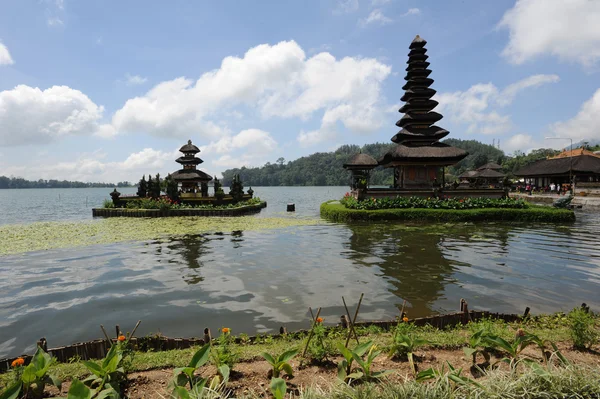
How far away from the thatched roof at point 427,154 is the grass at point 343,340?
24.2m

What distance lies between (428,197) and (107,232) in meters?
23.0

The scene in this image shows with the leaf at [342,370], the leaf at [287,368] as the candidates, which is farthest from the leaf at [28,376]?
the leaf at [342,370]

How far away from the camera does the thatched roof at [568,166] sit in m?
45.9

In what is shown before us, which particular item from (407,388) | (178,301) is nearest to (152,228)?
(178,301)

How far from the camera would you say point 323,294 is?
30.1ft

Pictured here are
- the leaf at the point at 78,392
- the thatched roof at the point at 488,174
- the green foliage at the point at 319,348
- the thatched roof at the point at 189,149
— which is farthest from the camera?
the thatched roof at the point at 488,174

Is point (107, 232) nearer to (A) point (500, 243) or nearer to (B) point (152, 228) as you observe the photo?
(B) point (152, 228)

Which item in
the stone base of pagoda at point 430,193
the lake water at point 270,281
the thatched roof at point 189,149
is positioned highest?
the thatched roof at point 189,149

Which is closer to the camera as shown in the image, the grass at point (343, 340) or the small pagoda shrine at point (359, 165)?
the grass at point (343, 340)

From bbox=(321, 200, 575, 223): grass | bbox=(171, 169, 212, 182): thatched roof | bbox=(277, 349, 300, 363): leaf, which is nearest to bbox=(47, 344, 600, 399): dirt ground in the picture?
bbox=(277, 349, 300, 363): leaf

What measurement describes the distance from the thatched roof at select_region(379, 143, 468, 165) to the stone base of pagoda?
352cm

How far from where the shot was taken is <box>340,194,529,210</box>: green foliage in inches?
988

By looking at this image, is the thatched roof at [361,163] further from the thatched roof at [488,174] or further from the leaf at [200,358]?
the leaf at [200,358]

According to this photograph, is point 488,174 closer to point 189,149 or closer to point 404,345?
point 189,149
